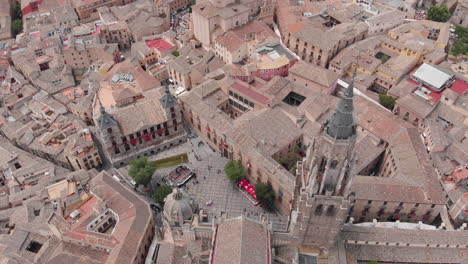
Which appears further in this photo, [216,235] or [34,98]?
[34,98]

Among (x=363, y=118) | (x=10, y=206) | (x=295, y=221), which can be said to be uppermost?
(x=295, y=221)

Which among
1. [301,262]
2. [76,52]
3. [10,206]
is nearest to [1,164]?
[10,206]

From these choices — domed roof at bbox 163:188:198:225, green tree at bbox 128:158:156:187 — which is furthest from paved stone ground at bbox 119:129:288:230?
domed roof at bbox 163:188:198:225

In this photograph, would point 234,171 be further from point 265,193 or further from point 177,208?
point 177,208

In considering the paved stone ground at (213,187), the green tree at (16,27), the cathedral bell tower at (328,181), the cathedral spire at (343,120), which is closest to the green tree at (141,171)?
the paved stone ground at (213,187)

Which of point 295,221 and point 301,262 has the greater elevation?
point 295,221

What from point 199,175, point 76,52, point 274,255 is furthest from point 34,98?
point 274,255

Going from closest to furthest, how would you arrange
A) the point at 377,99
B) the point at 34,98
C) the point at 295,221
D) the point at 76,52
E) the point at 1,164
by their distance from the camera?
the point at 295,221
the point at 1,164
the point at 377,99
the point at 34,98
the point at 76,52

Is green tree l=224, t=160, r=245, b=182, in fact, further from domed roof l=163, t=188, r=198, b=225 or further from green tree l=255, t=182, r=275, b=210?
domed roof l=163, t=188, r=198, b=225

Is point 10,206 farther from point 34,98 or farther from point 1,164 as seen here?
point 34,98

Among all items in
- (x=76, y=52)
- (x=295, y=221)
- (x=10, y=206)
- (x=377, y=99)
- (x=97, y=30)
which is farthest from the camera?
(x=97, y=30)
